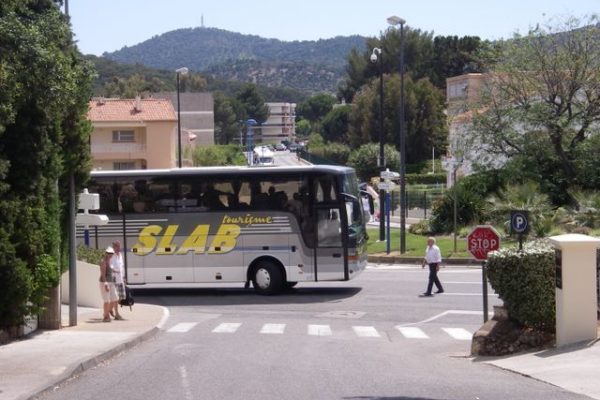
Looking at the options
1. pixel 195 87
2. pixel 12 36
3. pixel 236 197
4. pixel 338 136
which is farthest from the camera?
pixel 195 87

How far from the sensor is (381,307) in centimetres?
2556

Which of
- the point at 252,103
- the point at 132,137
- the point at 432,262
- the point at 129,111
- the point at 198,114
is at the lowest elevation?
the point at 432,262

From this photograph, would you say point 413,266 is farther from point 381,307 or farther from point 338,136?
point 338,136

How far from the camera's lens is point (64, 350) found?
Result: 1586 centimetres

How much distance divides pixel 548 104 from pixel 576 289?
96.6 ft

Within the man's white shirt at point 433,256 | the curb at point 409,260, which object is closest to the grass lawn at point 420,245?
the curb at point 409,260

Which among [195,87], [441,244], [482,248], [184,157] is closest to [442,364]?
[482,248]

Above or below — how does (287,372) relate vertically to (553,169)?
below

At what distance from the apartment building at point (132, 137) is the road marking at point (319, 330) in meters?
42.7

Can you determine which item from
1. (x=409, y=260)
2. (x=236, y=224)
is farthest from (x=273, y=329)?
(x=409, y=260)

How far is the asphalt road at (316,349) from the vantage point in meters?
12.1

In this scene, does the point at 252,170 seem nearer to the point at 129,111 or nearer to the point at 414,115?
the point at 129,111

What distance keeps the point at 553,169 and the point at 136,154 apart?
101 ft

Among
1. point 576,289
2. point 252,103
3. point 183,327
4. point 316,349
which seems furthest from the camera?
point 252,103
